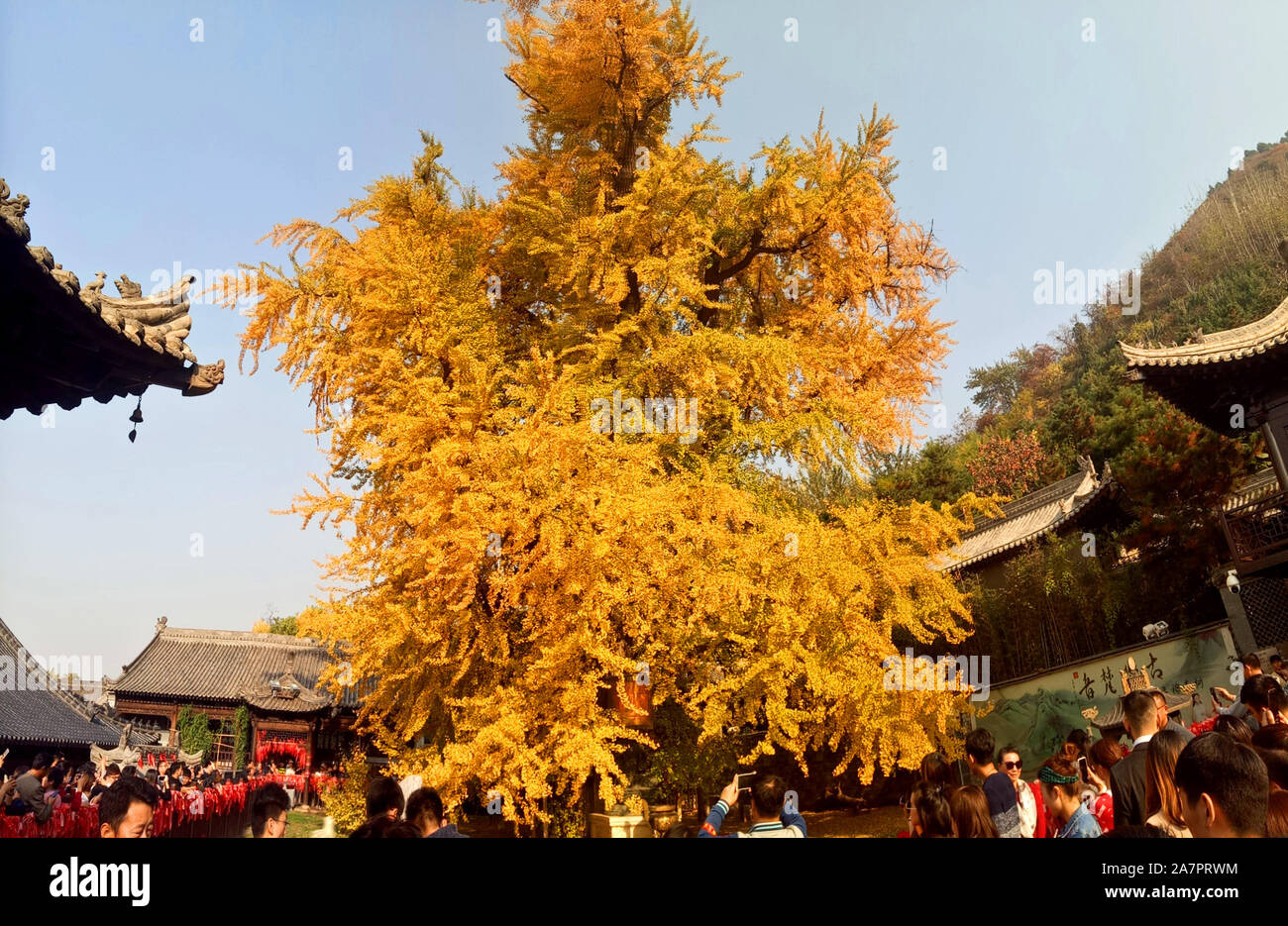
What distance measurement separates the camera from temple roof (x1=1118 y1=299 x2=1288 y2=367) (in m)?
14.3

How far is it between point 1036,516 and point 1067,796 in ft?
73.5

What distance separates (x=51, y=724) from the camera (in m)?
22.5

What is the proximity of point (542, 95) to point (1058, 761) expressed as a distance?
12670mm

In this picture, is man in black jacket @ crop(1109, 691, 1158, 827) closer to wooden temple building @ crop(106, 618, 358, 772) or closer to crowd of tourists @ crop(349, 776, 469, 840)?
crowd of tourists @ crop(349, 776, 469, 840)

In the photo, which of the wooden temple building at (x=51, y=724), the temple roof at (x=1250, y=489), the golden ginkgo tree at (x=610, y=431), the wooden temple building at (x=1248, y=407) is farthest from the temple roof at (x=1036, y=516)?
the wooden temple building at (x=51, y=724)

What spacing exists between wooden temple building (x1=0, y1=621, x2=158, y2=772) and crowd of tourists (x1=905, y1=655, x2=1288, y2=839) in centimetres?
2104

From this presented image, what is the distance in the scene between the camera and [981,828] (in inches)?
147

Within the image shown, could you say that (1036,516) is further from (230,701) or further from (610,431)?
(230,701)

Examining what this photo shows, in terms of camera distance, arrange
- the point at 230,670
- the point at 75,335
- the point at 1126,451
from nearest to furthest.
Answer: the point at 75,335, the point at 1126,451, the point at 230,670

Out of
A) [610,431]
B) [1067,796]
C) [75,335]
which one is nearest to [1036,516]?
[610,431]

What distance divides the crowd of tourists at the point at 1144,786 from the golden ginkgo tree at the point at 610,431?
13.8 ft

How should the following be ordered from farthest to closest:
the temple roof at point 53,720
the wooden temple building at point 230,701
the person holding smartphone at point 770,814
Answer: the wooden temple building at point 230,701
the temple roof at point 53,720
the person holding smartphone at point 770,814

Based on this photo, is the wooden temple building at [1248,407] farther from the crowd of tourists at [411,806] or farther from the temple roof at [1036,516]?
the crowd of tourists at [411,806]

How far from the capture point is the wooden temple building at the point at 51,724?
20719 millimetres
